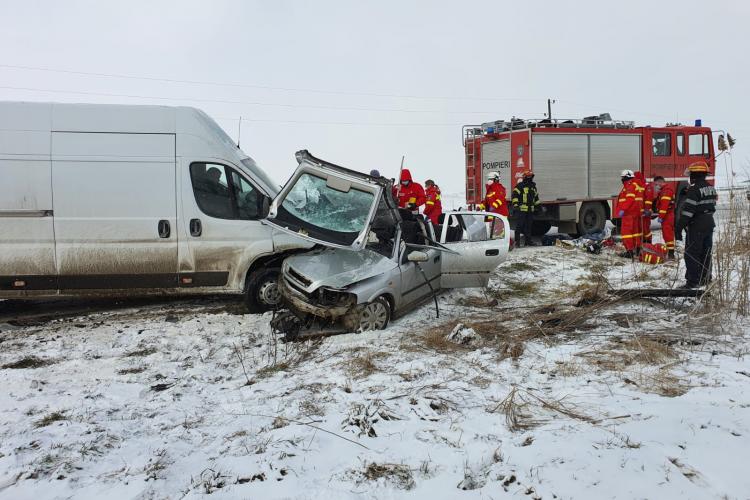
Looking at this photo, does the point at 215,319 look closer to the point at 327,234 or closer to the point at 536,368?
the point at 327,234

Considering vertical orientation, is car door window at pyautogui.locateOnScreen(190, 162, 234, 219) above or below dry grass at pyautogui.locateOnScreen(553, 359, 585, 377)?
above

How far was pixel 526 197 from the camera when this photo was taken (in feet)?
38.7

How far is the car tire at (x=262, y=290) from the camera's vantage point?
6365mm

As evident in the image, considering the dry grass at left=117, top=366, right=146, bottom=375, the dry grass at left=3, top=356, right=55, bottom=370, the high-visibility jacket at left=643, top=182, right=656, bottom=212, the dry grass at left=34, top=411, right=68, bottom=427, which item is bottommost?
the dry grass at left=34, top=411, right=68, bottom=427

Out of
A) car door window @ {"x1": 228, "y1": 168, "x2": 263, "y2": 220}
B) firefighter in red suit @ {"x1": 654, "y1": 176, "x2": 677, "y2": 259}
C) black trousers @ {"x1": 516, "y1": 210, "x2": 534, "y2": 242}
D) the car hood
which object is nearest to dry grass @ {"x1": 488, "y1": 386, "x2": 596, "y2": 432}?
the car hood

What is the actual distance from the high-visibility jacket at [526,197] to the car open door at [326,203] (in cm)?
670

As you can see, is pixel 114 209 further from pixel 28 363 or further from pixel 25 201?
pixel 28 363

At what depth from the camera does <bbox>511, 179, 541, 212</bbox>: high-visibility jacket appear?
11797 millimetres

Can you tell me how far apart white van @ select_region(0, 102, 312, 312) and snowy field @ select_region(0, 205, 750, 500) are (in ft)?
1.80

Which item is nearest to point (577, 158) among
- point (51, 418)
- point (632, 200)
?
point (632, 200)

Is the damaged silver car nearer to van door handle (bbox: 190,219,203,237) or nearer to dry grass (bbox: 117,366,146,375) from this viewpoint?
van door handle (bbox: 190,219,203,237)

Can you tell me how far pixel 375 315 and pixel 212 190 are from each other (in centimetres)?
247

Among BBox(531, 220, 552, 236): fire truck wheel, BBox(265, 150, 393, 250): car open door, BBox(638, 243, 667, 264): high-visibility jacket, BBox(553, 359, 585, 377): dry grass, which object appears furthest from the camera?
BBox(531, 220, 552, 236): fire truck wheel

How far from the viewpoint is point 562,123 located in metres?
13.3
